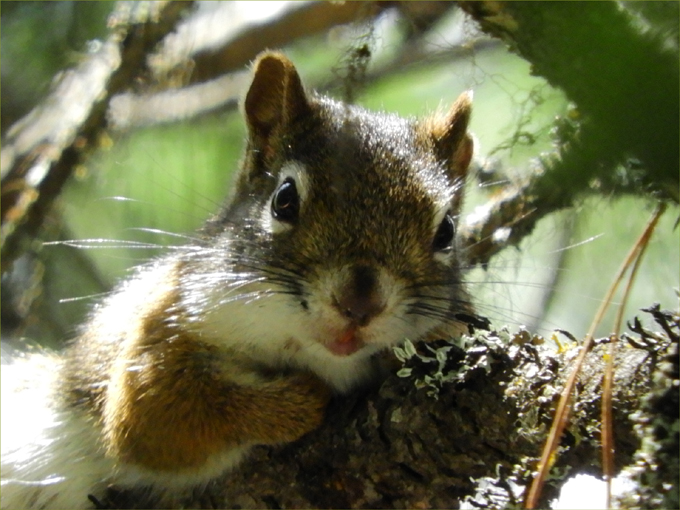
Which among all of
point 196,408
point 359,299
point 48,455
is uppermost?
point 359,299

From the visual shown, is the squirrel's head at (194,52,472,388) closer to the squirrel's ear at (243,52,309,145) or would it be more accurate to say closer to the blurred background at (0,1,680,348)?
the squirrel's ear at (243,52,309,145)

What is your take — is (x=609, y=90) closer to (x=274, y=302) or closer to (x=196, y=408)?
(x=274, y=302)

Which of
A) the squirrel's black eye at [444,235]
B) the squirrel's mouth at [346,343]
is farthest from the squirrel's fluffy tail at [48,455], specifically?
the squirrel's black eye at [444,235]

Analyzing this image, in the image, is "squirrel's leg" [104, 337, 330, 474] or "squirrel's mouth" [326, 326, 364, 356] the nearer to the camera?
"squirrel's mouth" [326, 326, 364, 356]

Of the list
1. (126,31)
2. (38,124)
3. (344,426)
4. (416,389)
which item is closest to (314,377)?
(344,426)

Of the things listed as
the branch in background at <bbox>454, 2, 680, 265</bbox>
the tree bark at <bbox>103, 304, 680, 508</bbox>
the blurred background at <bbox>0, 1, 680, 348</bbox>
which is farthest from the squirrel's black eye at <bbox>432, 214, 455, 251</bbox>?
the branch in background at <bbox>454, 2, 680, 265</bbox>

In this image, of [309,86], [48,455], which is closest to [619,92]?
[309,86]

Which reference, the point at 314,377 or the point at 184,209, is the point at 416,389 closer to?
the point at 314,377
